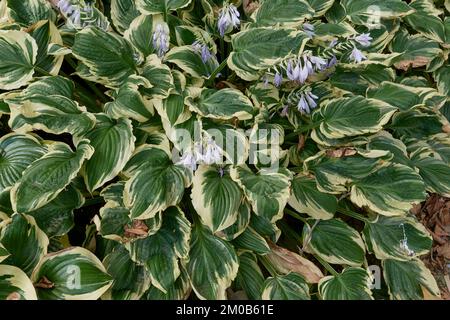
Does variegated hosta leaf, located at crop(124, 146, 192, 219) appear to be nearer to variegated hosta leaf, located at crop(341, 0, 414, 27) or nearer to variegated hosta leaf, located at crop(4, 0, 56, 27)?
variegated hosta leaf, located at crop(4, 0, 56, 27)

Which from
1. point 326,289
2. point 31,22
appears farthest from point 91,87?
point 326,289

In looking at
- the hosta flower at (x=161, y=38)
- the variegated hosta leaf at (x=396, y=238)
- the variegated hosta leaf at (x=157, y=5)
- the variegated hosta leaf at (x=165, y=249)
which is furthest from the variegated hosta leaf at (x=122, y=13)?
the variegated hosta leaf at (x=396, y=238)

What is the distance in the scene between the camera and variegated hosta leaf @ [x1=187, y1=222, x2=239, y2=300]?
5.56 feet

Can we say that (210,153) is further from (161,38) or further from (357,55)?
(357,55)

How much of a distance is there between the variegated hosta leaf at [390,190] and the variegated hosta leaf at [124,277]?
2.68 feet

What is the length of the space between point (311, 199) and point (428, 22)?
112 centimetres

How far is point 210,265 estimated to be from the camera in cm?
173

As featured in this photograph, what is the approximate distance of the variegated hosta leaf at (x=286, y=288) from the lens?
1.73m

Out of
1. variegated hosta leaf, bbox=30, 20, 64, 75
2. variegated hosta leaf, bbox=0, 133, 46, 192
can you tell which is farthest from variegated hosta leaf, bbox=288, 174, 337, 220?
variegated hosta leaf, bbox=30, 20, 64, 75

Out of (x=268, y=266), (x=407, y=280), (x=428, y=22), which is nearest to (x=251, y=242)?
(x=268, y=266)

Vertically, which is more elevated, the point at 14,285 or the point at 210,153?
the point at 210,153

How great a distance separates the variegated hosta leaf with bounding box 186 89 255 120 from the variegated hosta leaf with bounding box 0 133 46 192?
559mm

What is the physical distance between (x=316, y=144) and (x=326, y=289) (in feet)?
1.88
